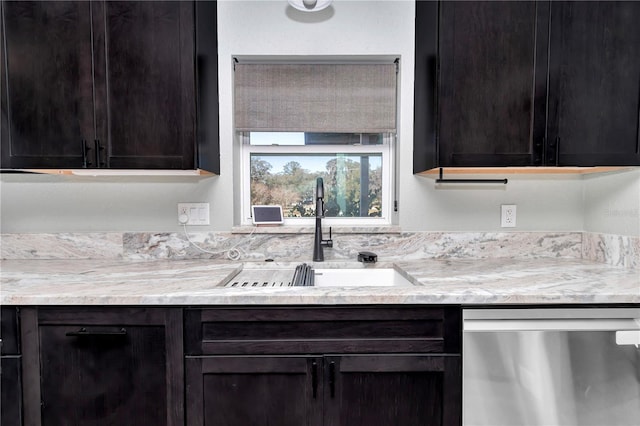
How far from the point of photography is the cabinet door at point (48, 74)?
4.54ft

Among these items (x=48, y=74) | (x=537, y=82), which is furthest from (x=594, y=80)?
(x=48, y=74)

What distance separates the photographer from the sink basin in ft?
5.46

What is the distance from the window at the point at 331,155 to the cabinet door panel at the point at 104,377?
898 millimetres

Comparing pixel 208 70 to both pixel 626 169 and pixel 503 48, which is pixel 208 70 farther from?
pixel 626 169

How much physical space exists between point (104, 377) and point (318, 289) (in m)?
0.78

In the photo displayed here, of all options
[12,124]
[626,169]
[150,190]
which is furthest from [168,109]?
[626,169]

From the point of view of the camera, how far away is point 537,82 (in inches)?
54.6

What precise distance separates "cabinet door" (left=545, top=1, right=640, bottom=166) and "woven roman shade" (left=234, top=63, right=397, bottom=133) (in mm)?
731

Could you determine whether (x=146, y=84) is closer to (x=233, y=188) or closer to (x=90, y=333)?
(x=233, y=188)

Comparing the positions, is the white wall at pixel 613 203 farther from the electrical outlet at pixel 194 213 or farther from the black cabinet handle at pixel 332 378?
the electrical outlet at pixel 194 213

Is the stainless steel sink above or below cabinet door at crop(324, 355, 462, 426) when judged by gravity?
above

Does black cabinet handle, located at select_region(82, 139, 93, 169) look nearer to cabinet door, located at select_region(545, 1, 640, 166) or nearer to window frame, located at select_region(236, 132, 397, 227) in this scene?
window frame, located at select_region(236, 132, 397, 227)

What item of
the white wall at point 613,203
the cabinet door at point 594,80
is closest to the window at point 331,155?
the cabinet door at point 594,80

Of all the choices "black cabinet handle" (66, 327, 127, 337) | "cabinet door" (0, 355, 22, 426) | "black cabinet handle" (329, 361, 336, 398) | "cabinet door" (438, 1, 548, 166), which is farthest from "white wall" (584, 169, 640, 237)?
"cabinet door" (0, 355, 22, 426)
